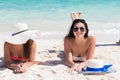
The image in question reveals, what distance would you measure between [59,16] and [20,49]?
328 inches

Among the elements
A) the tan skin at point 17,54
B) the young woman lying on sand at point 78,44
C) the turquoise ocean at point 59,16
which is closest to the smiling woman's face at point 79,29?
the young woman lying on sand at point 78,44

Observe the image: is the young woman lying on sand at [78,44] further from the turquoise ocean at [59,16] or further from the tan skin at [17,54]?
the turquoise ocean at [59,16]

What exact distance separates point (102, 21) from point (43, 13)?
2645mm

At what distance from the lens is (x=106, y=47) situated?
660 cm

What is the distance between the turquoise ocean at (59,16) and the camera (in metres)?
9.88

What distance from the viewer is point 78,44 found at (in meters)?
5.16

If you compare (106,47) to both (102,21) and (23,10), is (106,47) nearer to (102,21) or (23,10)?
(102,21)

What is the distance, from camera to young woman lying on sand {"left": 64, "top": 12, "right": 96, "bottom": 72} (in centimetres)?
492

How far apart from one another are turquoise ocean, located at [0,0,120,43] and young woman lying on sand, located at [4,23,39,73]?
3555 millimetres

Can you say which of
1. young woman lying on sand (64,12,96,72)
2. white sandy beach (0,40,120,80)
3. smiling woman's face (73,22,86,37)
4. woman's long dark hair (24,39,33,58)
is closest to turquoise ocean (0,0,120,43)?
white sandy beach (0,40,120,80)

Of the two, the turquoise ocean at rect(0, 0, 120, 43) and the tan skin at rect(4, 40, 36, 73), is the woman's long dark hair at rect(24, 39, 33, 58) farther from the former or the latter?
the turquoise ocean at rect(0, 0, 120, 43)

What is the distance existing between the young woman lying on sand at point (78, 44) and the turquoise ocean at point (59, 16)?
313cm

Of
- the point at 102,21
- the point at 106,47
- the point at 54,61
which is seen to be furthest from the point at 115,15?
the point at 54,61

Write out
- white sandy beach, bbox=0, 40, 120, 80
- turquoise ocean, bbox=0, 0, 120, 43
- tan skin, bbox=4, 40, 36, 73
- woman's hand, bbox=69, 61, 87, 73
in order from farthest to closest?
1. turquoise ocean, bbox=0, 0, 120, 43
2. tan skin, bbox=4, 40, 36, 73
3. woman's hand, bbox=69, 61, 87, 73
4. white sandy beach, bbox=0, 40, 120, 80
